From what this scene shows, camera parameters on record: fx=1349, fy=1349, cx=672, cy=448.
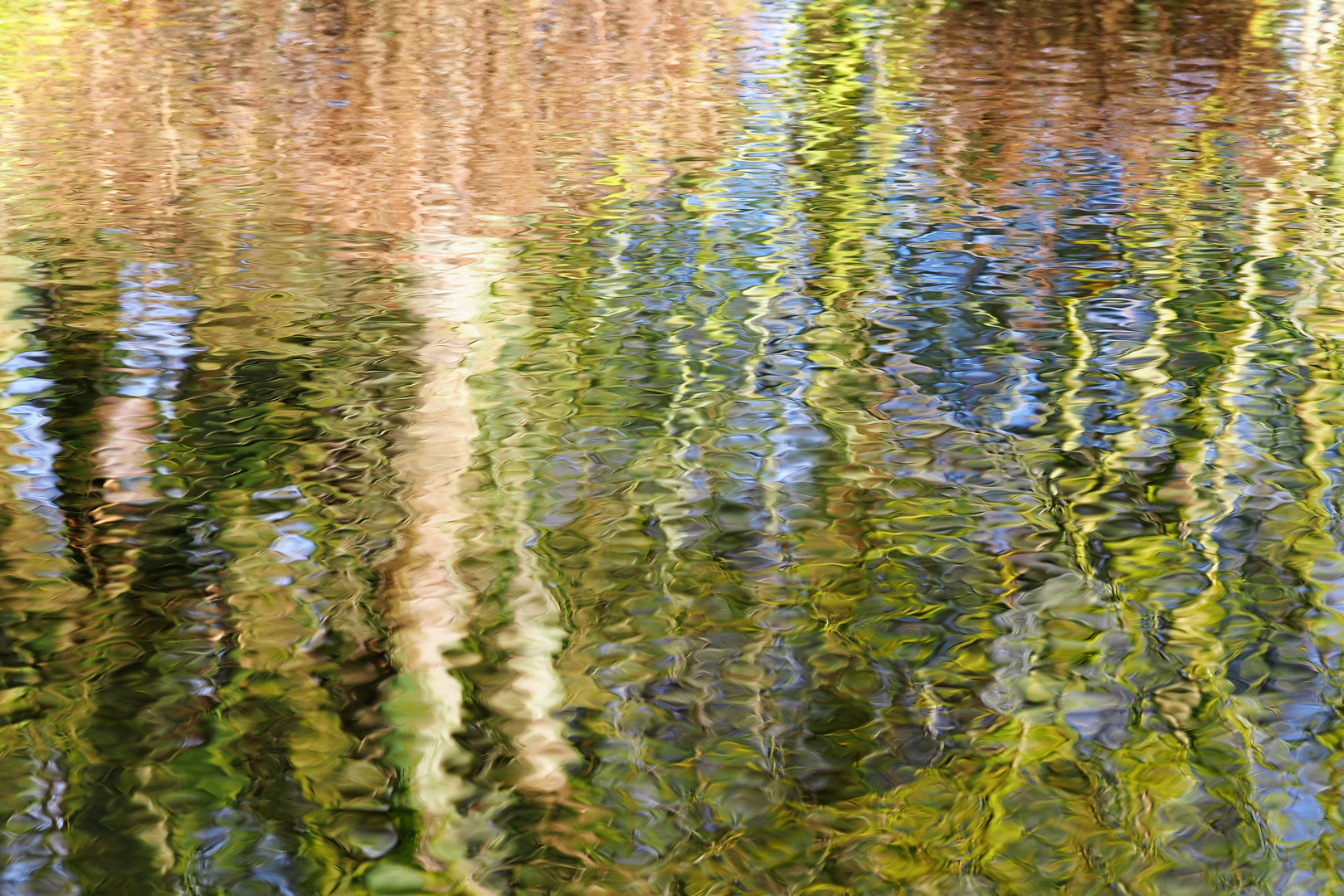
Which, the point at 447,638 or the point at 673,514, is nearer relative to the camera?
the point at 447,638

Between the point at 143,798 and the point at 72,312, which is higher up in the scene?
the point at 72,312

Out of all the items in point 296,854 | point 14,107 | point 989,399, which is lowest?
point 296,854

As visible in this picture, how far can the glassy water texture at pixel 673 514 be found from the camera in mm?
1382

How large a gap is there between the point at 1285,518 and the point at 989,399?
56cm

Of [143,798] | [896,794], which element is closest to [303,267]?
[143,798]

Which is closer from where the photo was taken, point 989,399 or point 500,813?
point 500,813

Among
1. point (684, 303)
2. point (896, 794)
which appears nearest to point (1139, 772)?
point (896, 794)

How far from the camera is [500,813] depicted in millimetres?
1397

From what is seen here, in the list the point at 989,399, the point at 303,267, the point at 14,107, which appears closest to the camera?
the point at 989,399

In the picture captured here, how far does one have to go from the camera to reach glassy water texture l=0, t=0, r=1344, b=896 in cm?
138

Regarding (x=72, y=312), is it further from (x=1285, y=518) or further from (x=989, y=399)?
(x=1285, y=518)

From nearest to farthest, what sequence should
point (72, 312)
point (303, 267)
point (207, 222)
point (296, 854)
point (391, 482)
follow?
1. point (296, 854)
2. point (391, 482)
3. point (72, 312)
4. point (303, 267)
5. point (207, 222)

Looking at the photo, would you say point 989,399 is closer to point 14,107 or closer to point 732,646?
point 732,646

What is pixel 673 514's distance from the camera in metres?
1.99
